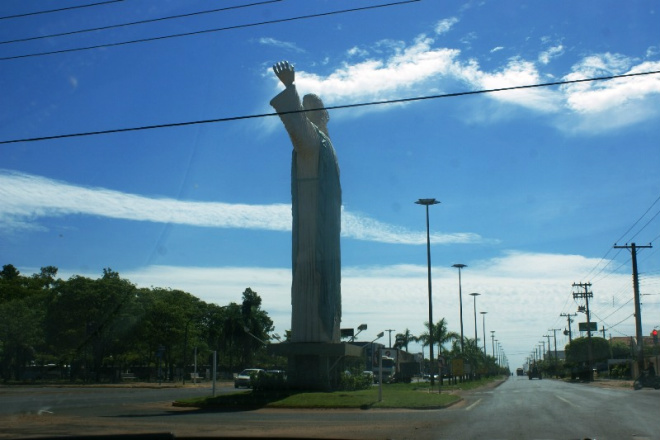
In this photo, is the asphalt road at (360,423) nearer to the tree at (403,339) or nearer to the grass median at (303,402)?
the grass median at (303,402)

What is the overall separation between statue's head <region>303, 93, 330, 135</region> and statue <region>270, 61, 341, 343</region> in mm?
1846

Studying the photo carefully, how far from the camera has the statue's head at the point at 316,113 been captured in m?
37.8

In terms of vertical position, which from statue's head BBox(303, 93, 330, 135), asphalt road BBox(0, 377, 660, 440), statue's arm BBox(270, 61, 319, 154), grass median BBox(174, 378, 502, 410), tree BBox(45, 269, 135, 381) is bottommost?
grass median BBox(174, 378, 502, 410)

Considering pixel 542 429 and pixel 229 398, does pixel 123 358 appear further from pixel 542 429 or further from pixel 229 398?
pixel 542 429

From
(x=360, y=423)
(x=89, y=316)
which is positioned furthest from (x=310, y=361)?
(x=89, y=316)

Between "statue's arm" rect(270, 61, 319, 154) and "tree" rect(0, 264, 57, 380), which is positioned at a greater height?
"statue's arm" rect(270, 61, 319, 154)

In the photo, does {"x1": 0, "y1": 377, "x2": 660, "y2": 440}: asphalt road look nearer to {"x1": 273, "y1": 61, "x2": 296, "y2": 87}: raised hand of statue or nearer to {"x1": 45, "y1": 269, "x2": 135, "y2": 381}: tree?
{"x1": 273, "y1": 61, "x2": 296, "y2": 87}: raised hand of statue

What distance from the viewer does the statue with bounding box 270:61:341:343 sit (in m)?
34.5

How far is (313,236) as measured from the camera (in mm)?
35125

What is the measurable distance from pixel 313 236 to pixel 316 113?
7536 millimetres

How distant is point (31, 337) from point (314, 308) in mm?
39086

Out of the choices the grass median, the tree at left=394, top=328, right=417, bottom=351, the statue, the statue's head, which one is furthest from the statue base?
the tree at left=394, top=328, right=417, bottom=351

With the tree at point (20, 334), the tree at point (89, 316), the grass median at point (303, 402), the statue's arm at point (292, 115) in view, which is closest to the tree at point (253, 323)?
the tree at point (89, 316)

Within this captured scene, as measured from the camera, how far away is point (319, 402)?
2755cm
